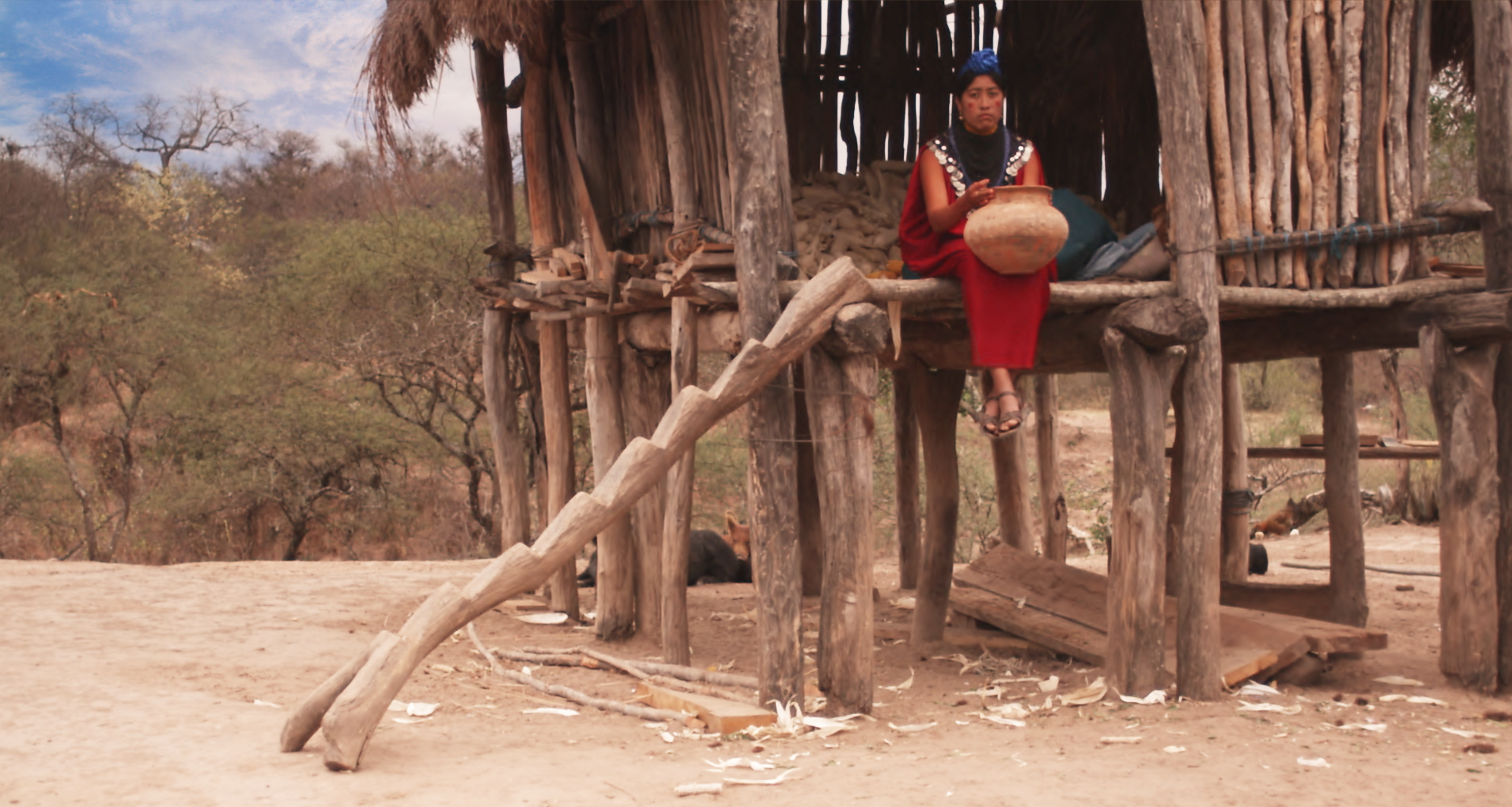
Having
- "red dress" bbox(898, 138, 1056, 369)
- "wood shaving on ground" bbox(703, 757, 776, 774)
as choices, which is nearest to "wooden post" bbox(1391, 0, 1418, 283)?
"red dress" bbox(898, 138, 1056, 369)

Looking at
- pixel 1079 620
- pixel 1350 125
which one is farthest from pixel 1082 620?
pixel 1350 125

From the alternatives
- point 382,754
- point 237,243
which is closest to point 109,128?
point 237,243

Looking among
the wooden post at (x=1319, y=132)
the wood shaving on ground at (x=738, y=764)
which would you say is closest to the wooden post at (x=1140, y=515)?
the wooden post at (x=1319, y=132)

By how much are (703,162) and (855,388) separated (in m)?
1.75

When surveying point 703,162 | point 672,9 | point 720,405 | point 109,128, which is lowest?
point 720,405

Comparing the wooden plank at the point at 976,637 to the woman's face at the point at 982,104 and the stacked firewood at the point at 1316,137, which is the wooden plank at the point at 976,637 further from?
the woman's face at the point at 982,104

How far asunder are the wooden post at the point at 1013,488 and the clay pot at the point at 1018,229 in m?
4.27

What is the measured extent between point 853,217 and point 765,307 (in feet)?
6.62

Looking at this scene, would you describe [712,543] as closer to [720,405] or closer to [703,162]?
[703,162]

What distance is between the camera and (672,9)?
22.7 ft

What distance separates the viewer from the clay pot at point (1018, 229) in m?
5.61

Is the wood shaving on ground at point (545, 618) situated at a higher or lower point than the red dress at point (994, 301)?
lower

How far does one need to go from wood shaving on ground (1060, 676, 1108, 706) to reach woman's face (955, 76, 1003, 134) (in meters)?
2.78

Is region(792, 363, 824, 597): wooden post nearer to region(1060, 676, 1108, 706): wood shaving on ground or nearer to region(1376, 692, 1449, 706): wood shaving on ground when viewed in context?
region(1060, 676, 1108, 706): wood shaving on ground
